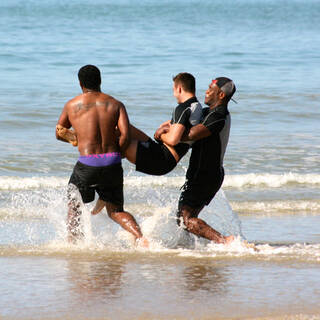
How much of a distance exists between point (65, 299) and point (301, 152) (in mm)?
8581

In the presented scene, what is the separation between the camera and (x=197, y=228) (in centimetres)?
655

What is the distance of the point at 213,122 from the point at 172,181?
445 centimetres

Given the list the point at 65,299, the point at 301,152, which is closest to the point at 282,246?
the point at 65,299

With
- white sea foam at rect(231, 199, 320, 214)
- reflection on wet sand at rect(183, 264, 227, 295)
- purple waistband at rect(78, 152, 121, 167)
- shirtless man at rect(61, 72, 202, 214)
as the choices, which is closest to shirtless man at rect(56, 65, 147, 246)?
purple waistband at rect(78, 152, 121, 167)

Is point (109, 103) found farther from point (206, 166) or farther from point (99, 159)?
point (206, 166)

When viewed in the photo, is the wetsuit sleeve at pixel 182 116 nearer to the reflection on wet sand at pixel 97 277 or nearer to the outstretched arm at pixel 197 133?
the outstretched arm at pixel 197 133

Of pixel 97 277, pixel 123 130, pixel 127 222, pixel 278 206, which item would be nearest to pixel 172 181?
pixel 278 206

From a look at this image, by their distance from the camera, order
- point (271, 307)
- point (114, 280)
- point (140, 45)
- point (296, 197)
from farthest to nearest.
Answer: point (140, 45) < point (296, 197) < point (114, 280) < point (271, 307)

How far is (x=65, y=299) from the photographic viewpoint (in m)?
5.00

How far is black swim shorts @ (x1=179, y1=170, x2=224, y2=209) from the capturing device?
656 cm

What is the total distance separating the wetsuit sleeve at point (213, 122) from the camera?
634 centimetres

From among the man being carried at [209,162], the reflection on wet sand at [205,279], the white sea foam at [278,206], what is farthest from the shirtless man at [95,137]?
the white sea foam at [278,206]

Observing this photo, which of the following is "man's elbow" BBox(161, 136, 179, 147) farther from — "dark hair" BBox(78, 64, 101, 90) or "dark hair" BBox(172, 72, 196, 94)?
"dark hair" BBox(78, 64, 101, 90)

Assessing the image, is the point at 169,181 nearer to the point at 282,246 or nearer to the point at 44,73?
the point at 282,246
